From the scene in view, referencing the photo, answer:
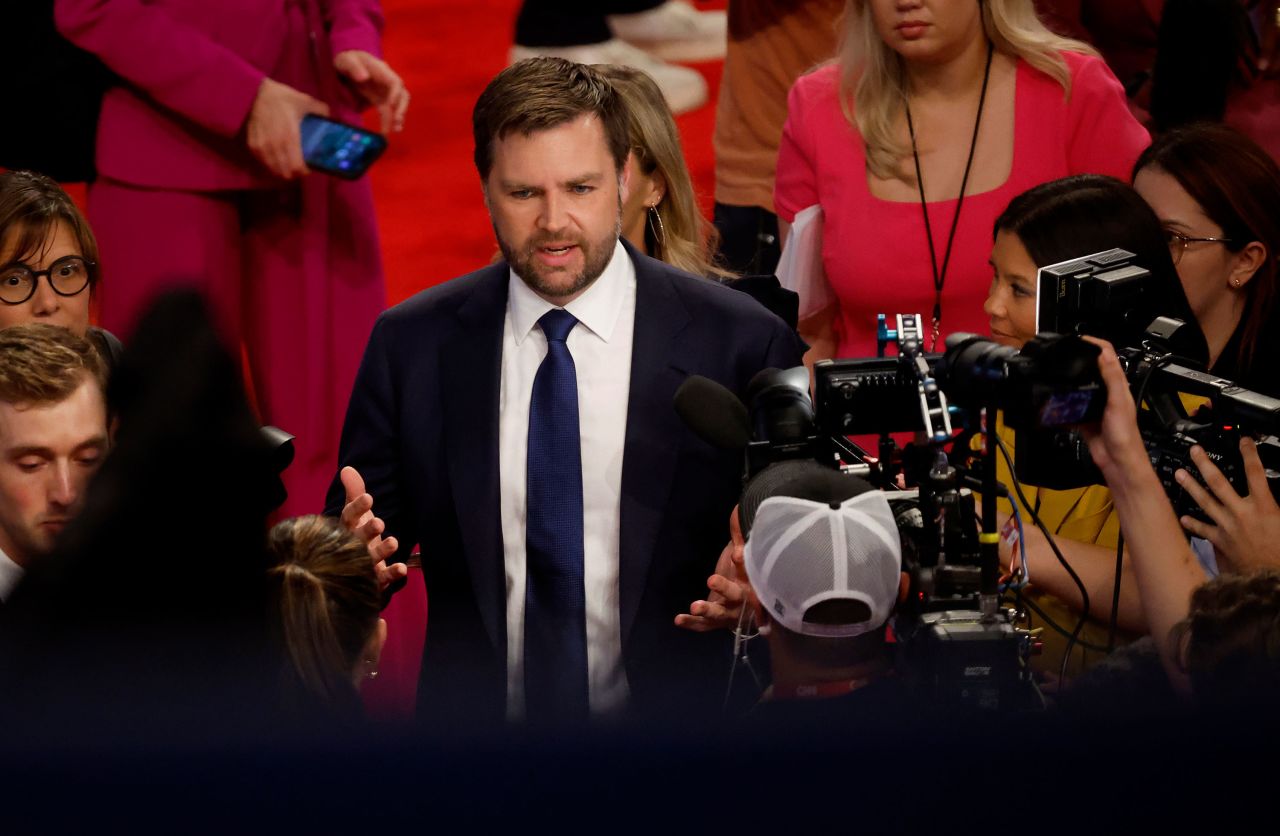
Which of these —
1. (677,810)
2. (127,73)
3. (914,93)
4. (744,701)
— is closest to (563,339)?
(744,701)

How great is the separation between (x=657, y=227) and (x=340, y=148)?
0.80 meters

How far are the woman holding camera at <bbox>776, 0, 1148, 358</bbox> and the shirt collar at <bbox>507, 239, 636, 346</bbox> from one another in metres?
0.73

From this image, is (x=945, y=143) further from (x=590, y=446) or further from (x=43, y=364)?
(x=43, y=364)

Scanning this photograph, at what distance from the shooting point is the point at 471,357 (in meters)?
2.38

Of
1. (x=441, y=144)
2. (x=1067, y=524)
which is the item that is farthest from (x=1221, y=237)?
Result: (x=441, y=144)

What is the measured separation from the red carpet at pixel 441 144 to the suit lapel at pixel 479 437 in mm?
2064

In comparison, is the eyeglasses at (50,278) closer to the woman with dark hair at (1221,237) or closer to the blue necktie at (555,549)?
the blue necktie at (555,549)

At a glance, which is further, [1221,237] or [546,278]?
[1221,237]

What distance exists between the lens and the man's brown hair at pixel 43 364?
7.52 feet

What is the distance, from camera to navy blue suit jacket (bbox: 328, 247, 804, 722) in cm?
230

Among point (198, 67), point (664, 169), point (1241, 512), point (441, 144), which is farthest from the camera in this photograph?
point (441, 144)

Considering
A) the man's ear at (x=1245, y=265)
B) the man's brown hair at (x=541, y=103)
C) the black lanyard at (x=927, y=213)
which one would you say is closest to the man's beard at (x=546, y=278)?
the man's brown hair at (x=541, y=103)

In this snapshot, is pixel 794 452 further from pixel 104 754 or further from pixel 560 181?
pixel 104 754

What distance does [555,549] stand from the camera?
2293mm
